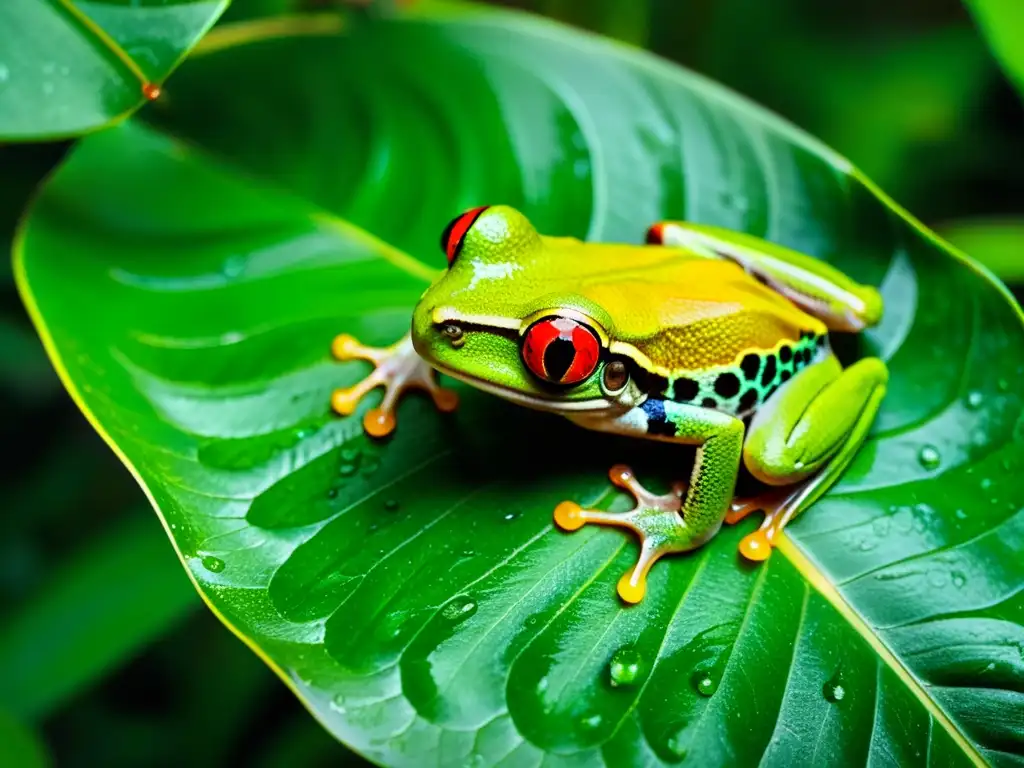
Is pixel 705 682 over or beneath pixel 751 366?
beneath

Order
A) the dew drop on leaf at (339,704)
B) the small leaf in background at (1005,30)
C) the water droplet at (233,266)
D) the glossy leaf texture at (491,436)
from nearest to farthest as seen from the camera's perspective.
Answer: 1. the dew drop on leaf at (339,704)
2. the glossy leaf texture at (491,436)
3. the small leaf in background at (1005,30)
4. the water droplet at (233,266)

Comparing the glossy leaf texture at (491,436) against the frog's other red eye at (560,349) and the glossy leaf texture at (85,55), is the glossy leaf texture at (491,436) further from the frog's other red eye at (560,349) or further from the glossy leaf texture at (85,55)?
the glossy leaf texture at (85,55)

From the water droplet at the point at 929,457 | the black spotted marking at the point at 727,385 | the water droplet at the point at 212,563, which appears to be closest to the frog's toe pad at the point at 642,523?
the black spotted marking at the point at 727,385

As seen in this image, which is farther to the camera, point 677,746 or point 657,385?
point 657,385

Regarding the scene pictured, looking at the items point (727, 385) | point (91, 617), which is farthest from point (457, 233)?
point (91, 617)

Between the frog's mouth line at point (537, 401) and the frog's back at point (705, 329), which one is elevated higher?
the frog's back at point (705, 329)

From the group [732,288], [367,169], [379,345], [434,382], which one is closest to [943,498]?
[732,288]

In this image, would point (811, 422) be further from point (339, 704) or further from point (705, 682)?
point (339, 704)
